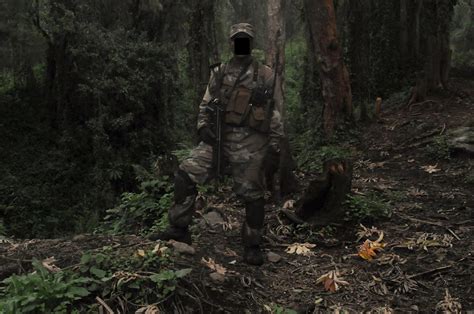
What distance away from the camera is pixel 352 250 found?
213 inches

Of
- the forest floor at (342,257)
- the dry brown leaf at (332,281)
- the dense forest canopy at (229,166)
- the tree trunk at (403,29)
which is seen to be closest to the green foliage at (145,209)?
the dense forest canopy at (229,166)

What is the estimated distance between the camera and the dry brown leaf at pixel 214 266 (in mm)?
4496

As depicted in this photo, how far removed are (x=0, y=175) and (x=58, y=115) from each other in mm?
3422

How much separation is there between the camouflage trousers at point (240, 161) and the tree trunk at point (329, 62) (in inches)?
233

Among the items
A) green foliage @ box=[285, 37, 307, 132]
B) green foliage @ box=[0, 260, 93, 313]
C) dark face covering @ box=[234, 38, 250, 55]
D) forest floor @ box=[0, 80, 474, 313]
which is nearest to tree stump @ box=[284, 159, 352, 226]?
forest floor @ box=[0, 80, 474, 313]

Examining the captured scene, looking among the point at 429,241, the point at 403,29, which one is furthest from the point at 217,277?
the point at 403,29

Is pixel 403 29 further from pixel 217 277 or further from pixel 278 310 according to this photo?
pixel 278 310

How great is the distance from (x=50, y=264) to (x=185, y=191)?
1.41 meters

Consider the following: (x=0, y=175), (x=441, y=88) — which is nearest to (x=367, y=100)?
(x=441, y=88)

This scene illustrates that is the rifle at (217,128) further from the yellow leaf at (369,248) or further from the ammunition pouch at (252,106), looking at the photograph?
the yellow leaf at (369,248)

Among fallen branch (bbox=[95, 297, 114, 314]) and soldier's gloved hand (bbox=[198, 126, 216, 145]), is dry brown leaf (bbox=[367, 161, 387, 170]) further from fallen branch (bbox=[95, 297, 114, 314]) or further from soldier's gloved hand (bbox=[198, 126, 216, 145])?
fallen branch (bbox=[95, 297, 114, 314])

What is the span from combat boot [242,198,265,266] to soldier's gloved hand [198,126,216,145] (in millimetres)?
714

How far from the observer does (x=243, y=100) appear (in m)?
4.92

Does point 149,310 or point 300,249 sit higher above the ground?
point 149,310
